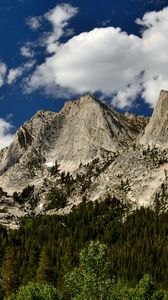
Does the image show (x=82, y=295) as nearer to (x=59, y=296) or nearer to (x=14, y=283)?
(x=59, y=296)

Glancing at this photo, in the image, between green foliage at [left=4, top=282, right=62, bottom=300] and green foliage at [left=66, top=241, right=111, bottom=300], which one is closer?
green foliage at [left=66, top=241, right=111, bottom=300]

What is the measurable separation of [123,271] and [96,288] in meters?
132

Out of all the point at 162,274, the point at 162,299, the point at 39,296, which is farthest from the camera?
the point at 162,274

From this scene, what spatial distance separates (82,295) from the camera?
221 feet

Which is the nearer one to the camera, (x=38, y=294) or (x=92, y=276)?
(x=92, y=276)

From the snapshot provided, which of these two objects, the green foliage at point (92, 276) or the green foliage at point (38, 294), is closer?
the green foliage at point (92, 276)

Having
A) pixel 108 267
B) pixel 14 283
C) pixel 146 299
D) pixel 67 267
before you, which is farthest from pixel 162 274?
pixel 108 267

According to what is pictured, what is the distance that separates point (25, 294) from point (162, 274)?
114 m

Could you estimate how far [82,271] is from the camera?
229 feet

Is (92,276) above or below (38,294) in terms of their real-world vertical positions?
above

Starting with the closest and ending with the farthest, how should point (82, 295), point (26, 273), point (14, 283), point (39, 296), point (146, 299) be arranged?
1. point (82, 295)
2. point (39, 296)
3. point (146, 299)
4. point (14, 283)
5. point (26, 273)

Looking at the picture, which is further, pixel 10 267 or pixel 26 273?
pixel 26 273

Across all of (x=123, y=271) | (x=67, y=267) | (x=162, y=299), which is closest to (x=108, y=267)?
(x=162, y=299)

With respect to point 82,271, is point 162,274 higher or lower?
higher
